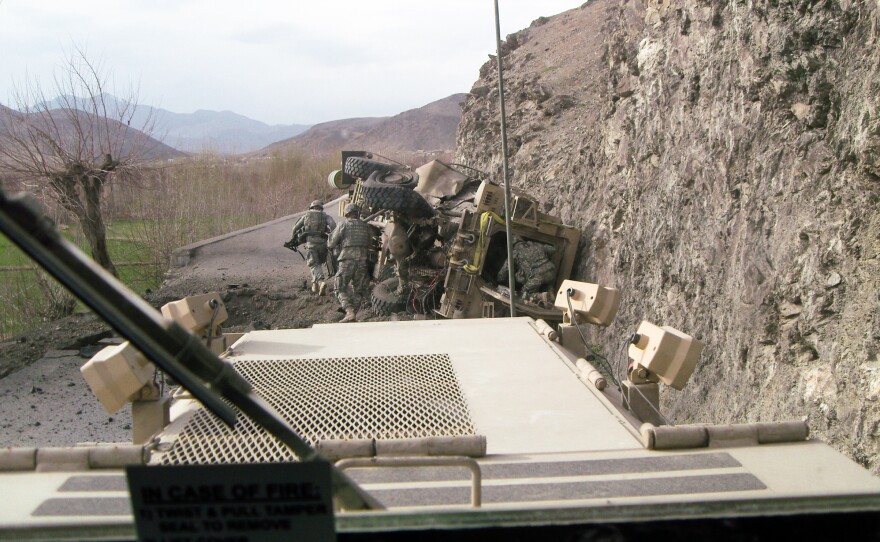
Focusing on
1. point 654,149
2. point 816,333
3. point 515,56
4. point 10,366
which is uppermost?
point 515,56

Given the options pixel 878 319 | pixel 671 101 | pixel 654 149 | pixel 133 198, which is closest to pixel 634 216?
pixel 654 149

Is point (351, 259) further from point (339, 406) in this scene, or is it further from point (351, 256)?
point (339, 406)

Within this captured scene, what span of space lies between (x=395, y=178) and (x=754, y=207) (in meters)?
6.86

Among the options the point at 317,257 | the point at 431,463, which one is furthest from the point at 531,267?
the point at 431,463

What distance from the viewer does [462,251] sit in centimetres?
1210

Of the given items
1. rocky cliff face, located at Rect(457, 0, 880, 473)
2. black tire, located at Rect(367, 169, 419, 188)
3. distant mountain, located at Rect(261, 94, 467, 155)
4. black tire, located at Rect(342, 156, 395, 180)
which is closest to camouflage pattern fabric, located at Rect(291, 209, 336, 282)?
black tire, located at Rect(342, 156, 395, 180)

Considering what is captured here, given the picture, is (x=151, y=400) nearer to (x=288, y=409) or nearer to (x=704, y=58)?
(x=288, y=409)

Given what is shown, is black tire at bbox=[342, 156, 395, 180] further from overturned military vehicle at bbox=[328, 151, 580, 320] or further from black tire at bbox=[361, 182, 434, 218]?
black tire at bbox=[361, 182, 434, 218]

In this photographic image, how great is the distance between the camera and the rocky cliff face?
586 cm

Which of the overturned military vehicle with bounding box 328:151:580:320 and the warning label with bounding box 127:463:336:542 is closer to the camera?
the warning label with bounding box 127:463:336:542

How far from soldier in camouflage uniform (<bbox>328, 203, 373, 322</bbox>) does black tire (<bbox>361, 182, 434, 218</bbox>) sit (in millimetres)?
712

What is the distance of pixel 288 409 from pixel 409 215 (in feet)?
29.7

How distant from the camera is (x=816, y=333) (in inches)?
248

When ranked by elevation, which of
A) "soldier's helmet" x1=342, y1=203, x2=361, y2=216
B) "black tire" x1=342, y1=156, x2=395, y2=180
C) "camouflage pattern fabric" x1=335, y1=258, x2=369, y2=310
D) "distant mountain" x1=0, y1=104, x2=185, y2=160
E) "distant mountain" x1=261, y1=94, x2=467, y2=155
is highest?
"distant mountain" x1=261, y1=94, x2=467, y2=155
